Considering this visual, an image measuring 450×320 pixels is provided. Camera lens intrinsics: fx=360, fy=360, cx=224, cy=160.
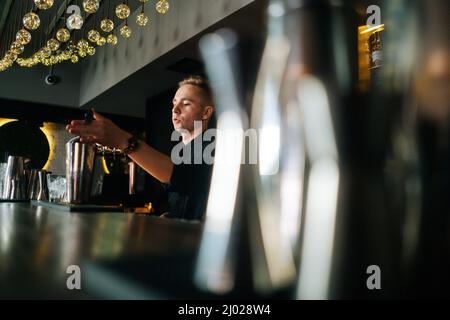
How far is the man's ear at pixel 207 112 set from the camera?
2.09 m

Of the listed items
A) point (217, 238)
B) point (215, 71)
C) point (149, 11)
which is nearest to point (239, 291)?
point (217, 238)

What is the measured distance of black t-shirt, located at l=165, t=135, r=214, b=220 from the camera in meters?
1.76

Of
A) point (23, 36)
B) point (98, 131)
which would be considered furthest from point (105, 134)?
point (23, 36)

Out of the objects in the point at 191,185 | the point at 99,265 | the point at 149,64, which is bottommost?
the point at 99,265

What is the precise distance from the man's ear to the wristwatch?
71 centimetres

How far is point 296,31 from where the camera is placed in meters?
0.38

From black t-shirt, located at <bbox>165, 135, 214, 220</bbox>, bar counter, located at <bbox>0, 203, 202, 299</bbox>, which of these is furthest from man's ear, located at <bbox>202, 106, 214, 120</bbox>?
bar counter, located at <bbox>0, 203, 202, 299</bbox>

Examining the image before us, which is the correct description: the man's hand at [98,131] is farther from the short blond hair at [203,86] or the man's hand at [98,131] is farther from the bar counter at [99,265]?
the short blond hair at [203,86]

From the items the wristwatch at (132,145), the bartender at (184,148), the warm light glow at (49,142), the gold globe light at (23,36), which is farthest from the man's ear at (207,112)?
the warm light glow at (49,142)

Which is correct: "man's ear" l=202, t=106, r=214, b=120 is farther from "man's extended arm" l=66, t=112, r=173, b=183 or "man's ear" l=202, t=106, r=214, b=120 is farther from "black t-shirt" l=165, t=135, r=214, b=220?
"man's extended arm" l=66, t=112, r=173, b=183

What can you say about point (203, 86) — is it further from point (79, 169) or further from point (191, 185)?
point (79, 169)

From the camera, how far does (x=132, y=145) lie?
142 cm

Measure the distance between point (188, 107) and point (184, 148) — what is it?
0.79ft

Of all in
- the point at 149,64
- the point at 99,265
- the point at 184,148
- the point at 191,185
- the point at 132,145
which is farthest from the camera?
the point at 149,64
